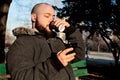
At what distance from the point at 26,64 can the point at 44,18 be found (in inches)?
21.4

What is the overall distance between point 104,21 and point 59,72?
617 inches

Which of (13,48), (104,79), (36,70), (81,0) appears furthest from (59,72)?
(81,0)

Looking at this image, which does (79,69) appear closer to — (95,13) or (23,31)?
(23,31)

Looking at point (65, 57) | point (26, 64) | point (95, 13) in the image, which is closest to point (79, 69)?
point (26, 64)

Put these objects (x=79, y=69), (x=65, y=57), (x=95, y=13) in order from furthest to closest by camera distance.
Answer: (x=95, y=13)
(x=79, y=69)
(x=65, y=57)

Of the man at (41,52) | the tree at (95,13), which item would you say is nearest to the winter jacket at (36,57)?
the man at (41,52)

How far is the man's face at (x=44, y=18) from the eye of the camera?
3.09 m

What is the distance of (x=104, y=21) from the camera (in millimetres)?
18141

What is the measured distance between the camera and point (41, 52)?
3.11m

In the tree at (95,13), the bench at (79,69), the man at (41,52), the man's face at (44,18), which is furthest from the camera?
the tree at (95,13)

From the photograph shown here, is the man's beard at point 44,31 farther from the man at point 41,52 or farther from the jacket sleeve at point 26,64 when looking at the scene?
the jacket sleeve at point 26,64

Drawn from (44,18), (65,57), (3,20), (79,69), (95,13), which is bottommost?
(79,69)

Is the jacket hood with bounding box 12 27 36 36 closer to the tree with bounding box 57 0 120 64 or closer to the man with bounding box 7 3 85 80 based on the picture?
the man with bounding box 7 3 85 80

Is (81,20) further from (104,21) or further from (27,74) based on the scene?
(27,74)
